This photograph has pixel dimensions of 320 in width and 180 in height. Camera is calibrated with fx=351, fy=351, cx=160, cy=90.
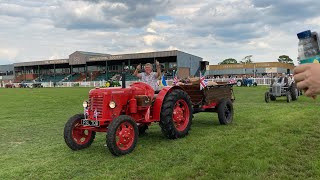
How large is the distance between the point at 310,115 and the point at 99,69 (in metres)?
72.2

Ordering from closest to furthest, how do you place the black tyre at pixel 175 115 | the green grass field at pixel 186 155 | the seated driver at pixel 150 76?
the green grass field at pixel 186 155 < the black tyre at pixel 175 115 < the seated driver at pixel 150 76

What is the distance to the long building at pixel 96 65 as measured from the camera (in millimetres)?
69125

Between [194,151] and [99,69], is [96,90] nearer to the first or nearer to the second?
[194,151]

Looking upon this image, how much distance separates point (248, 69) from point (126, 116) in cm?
8018

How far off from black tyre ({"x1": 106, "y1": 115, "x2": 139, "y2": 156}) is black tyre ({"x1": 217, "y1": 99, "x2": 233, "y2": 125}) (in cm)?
371

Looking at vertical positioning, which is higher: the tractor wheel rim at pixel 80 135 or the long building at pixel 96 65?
the long building at pixel 96 65

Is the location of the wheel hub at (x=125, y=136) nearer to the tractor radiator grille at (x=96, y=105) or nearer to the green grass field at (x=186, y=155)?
the green grass field at (x=186, y=155)

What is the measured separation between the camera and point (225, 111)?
1005cm

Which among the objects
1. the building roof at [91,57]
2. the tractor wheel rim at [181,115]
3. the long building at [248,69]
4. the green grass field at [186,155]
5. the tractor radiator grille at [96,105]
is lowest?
the green grass field at [186,155]

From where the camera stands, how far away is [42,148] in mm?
7324

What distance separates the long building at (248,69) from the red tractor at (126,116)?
225 ft

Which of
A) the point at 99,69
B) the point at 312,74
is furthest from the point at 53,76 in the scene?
the point at 312,74

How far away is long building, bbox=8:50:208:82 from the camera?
6912 cm

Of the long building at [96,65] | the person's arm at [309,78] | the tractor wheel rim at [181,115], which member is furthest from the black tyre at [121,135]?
the long building at [96,65]
